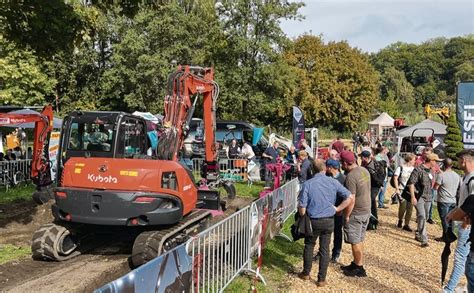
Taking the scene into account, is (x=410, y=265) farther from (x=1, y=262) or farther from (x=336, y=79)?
(x=336, y=79)

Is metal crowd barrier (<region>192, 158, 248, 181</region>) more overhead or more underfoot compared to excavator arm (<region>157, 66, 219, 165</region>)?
more underfoot

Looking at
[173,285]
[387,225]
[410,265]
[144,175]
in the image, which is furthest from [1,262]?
[387,225]

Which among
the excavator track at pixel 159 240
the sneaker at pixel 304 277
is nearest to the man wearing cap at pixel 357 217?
the sneaker at pixel 304 277

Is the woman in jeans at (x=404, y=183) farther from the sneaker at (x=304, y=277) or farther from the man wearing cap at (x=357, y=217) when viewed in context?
the sneaker at (x=304, y=277)

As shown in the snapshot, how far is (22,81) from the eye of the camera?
34.5m

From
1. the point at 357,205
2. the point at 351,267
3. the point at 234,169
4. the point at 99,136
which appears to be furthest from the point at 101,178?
the point at 234,169

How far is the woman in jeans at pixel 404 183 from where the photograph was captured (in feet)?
34.8

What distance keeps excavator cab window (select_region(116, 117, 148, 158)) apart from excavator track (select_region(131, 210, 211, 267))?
1.55 meters

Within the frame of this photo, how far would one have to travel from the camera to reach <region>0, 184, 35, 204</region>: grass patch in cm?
1380

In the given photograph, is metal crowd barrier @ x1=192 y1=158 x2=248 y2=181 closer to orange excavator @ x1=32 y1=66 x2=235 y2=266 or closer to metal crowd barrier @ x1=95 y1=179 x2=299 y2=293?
orange excavator @ x1=32 y1=66 x2=235 y2=266

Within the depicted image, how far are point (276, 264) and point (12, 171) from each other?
40.6 ft

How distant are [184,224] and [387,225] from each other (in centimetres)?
562

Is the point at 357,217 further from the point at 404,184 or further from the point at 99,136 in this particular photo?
the point at 99,136

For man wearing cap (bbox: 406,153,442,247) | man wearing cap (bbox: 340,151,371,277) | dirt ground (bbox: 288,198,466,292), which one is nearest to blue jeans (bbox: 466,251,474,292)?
dirt ground (bbox: 288,198,466,292)
